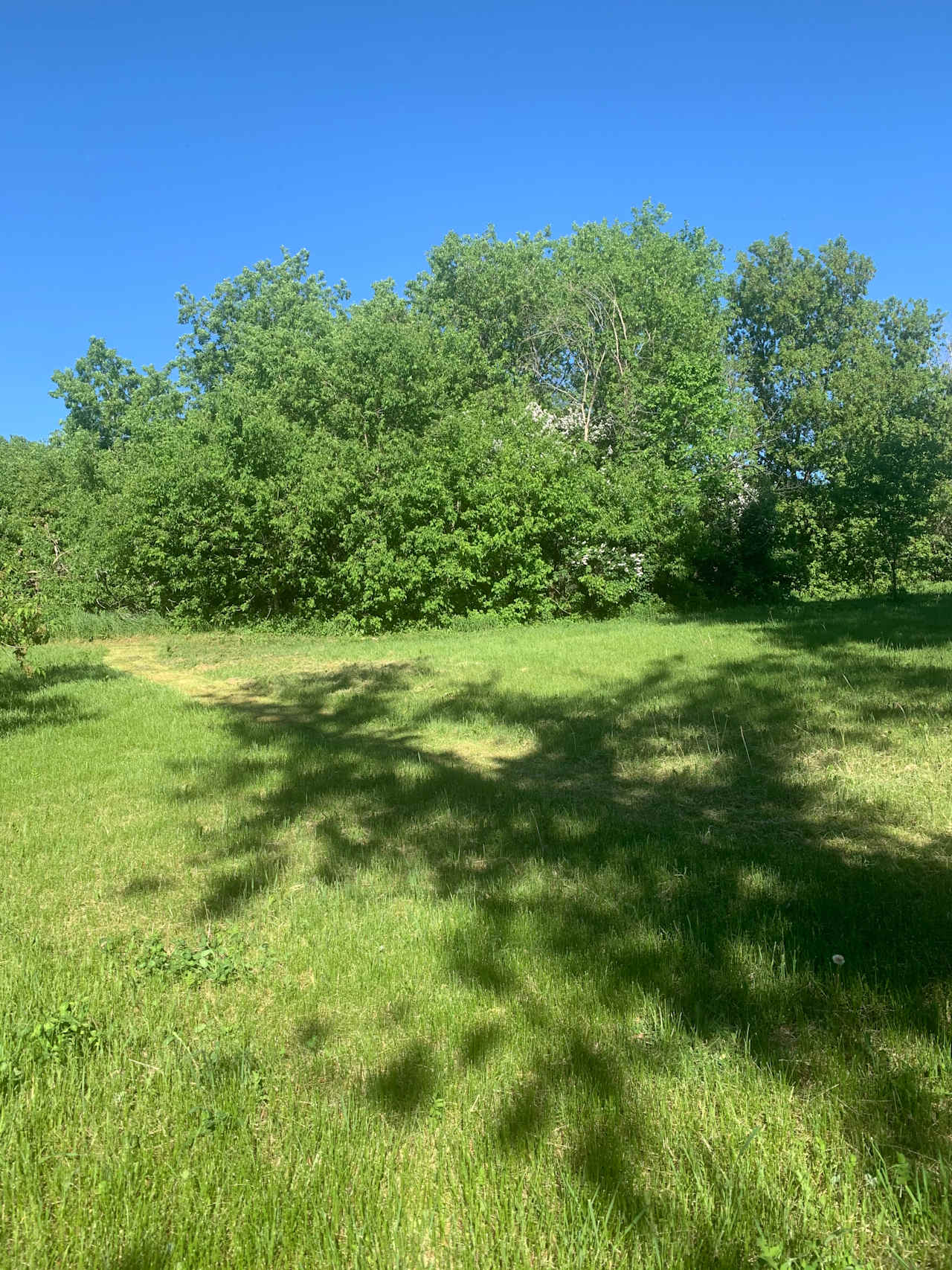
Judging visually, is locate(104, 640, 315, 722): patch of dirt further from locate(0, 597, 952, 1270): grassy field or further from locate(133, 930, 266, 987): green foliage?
locate(133, 930, 266, 987): green foliage

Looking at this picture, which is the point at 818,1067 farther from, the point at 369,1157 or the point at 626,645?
the point at 626,645

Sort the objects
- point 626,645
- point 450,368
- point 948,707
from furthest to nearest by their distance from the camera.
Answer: point 450,368 → point 626,645 → point 948,707

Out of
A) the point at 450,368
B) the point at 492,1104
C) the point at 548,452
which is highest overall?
the point at 450,368

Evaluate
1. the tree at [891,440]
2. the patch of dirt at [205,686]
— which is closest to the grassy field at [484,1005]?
the patch of dirt at [205,686]

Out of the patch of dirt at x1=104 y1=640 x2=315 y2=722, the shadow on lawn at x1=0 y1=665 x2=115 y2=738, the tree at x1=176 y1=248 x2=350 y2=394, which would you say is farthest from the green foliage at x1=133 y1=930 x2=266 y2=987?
the tree at x1=176 y1=248 x2=350 y2=394

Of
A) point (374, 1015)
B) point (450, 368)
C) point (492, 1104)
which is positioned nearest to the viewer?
point (492, 1104)

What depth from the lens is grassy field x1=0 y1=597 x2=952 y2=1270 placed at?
220 centimetres

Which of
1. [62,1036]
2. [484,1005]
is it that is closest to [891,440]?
[484,1005]

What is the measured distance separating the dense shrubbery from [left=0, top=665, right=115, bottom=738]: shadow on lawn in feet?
4.70

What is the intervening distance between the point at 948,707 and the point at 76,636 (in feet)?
63.3

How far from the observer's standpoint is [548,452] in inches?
830

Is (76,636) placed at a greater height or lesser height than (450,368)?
lesser

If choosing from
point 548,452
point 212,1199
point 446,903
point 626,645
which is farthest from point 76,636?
point 212,1199

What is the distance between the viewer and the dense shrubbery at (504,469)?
65.8ft
